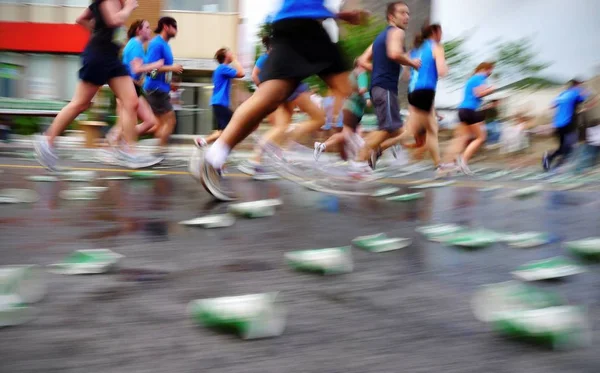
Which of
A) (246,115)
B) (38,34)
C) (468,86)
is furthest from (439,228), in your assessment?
(38,34)

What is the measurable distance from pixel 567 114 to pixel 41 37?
21.5 metres

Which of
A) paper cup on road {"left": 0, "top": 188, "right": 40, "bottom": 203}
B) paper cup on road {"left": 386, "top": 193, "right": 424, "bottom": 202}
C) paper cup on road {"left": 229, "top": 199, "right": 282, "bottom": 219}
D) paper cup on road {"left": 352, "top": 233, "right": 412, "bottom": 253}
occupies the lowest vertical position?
paper cup on road {"left": 386, "top": 193, "right": 424, "bottom": 202}

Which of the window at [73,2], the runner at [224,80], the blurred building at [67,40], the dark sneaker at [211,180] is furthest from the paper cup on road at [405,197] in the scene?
the window at [73,2]

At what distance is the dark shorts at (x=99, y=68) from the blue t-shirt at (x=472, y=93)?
16.9 ft

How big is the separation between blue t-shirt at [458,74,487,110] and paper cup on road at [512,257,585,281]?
7.75m

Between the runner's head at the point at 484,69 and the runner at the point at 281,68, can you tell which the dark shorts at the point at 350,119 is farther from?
the runner at the point at 281,68

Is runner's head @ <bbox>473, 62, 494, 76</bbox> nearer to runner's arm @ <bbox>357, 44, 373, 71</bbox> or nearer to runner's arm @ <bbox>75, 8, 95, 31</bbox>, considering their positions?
runner's arm @ <bbox>357, 44, 373, 71</bbox>

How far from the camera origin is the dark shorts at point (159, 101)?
9766mm

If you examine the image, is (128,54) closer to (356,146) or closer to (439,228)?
(356,146)

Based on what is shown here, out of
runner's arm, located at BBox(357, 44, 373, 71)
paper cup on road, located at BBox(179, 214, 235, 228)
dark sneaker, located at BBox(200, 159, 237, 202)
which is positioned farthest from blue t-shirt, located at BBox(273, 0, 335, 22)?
runner's arm, located at BBox(357, 44, 373, 71)

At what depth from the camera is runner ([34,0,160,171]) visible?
22.7 feet

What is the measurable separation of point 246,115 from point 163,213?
2.64ft

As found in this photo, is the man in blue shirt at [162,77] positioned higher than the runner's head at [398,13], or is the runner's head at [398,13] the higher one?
the runner's head at [398,13]

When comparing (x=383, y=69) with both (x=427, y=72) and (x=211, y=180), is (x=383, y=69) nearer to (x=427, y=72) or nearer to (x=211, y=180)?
(x=427, y=72)
